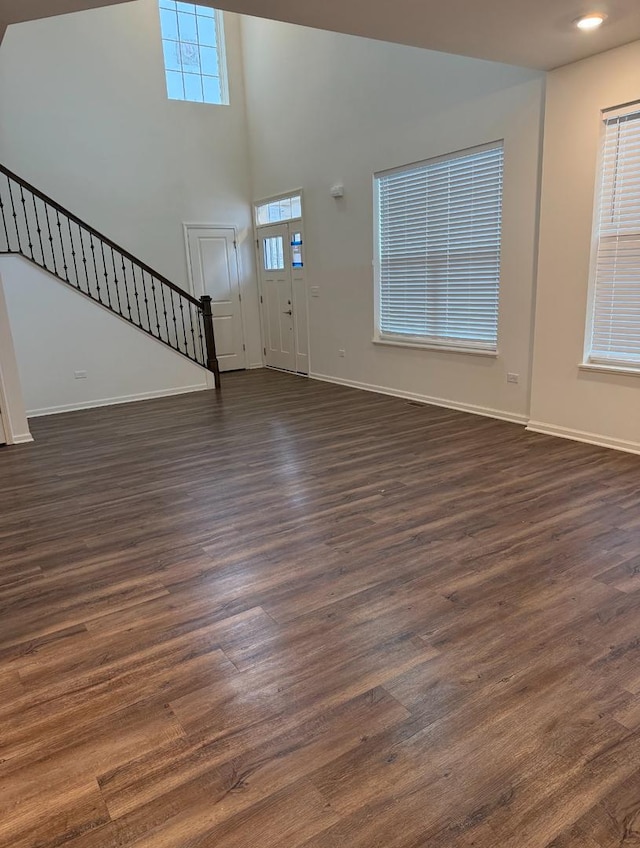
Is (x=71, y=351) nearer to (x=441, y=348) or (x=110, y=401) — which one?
(x=110, y=401)

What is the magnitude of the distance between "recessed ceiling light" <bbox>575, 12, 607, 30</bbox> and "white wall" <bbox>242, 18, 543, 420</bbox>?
1102 millimetres

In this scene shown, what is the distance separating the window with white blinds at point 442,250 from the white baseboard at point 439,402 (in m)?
0.59

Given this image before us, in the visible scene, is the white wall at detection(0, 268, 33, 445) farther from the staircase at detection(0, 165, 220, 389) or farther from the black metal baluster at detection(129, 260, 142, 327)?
the black metal baluster at detection(129, 260, 142, 327)

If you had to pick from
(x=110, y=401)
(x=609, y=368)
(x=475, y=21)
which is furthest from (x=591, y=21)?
(x=110, y=401)

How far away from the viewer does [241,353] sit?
9195 mm

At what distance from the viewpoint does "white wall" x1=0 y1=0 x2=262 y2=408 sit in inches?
271

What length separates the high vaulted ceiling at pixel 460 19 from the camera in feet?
10.0

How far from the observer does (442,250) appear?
223 inches

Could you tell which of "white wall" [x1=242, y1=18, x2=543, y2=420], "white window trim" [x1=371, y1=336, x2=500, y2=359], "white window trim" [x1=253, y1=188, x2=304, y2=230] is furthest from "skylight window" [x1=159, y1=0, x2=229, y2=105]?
"white window trim" [x1=371, y1=336, x2=500, y2=359]

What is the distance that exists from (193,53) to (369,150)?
12.3 ft

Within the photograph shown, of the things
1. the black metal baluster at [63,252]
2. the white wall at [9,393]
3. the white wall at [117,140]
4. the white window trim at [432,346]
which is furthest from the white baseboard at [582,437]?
the black metal baluster at [63,252]

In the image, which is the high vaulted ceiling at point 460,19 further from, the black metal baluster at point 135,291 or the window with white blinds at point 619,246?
the black metal baluster at point 135,291

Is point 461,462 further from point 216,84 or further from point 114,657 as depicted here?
point 216,84

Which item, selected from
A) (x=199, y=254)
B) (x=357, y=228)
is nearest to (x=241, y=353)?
(x=199, y=254)
